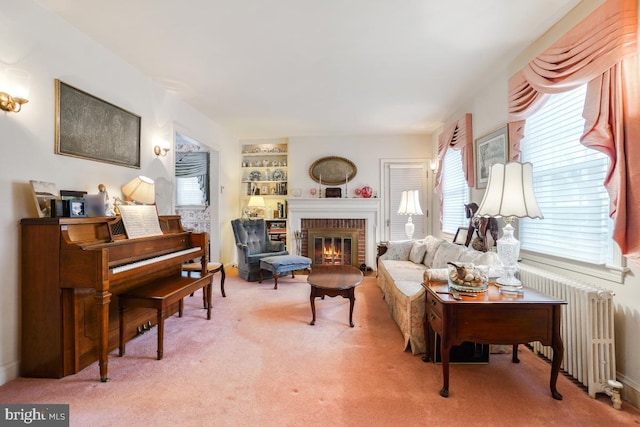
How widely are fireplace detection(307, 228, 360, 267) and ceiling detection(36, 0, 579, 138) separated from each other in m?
2.41

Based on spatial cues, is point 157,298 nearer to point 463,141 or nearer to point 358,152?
point 463,141

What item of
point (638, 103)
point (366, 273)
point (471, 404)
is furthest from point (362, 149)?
point (471, 404)

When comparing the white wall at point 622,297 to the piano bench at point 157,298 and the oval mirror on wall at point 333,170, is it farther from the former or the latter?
the piano bench at point 157,298

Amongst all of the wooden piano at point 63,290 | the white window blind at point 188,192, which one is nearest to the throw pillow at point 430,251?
the wooden piano at point 63,290

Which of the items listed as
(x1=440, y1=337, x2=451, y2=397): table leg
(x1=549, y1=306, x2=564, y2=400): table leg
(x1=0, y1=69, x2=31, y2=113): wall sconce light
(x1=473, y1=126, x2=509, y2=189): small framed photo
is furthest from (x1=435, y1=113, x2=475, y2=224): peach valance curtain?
(x1=0, y1=69, x2=31, y2=113): wall sconce light

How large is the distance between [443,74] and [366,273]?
3429 millimetres

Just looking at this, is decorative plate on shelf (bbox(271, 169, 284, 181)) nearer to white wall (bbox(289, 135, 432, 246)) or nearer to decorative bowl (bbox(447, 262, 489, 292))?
white wall (bbox(289, 135, 432, 246))

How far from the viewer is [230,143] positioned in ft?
18.0

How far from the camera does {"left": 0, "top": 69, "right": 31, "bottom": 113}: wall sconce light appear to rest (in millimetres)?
1828

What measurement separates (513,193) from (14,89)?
331 centimetres

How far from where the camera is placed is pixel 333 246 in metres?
5.57

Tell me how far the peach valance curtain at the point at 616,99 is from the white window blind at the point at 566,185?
24 centimetres

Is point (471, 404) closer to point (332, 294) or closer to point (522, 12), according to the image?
point (332, 294)

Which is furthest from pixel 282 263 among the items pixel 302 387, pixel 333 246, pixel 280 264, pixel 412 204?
pixel 302 387
